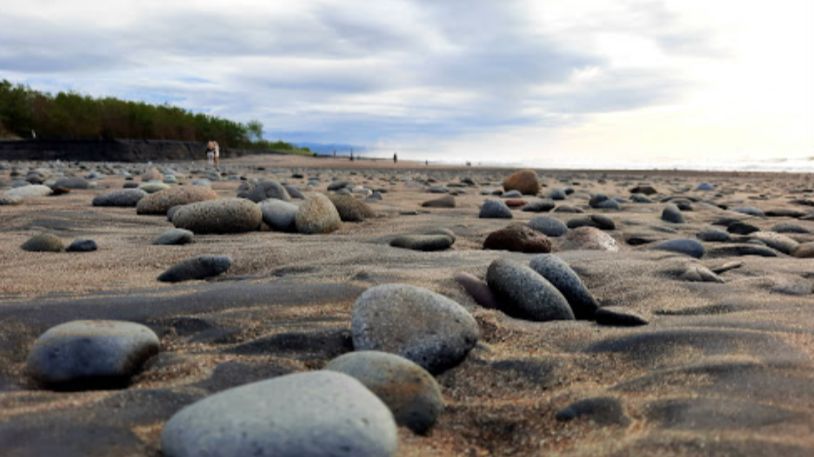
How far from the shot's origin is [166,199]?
451 cm

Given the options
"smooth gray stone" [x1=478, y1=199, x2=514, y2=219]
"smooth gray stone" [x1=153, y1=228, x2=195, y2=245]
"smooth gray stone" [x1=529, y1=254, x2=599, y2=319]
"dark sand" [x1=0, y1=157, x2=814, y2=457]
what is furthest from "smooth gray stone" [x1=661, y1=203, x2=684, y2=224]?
"smooth gray stone" [x1=153, y1=228, x2=195, y2=245]

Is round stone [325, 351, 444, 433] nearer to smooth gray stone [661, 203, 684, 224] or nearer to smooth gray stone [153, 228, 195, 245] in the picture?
smooth gray stone [153, 228, 195, 245]

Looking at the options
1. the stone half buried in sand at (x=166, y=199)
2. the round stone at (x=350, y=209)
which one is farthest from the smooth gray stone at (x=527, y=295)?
the stone half buried in sand at (x=166, y=199)

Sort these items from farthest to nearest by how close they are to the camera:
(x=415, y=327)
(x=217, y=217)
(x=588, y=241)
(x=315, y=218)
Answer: (x=315, y=218)
(x=217, y=217)
(x=588, y=241)
(x=415, y=327)

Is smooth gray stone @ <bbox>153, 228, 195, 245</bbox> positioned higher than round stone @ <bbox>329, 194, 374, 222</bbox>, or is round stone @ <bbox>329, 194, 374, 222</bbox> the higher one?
round stone @ <bbox>329, 194, 374, 222</bbox>

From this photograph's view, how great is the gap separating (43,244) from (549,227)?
2589 millimetres

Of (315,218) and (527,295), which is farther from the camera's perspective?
(315,218)

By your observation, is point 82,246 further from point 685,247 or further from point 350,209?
point 685,247

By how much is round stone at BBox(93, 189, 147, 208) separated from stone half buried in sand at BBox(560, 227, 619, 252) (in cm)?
312

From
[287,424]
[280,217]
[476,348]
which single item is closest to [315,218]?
[280,217]

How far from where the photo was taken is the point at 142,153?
26906mm

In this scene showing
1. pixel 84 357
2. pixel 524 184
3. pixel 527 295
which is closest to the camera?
pixel 84 357

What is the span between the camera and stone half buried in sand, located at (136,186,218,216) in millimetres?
4492

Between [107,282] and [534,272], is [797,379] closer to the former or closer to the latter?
[534,272]
